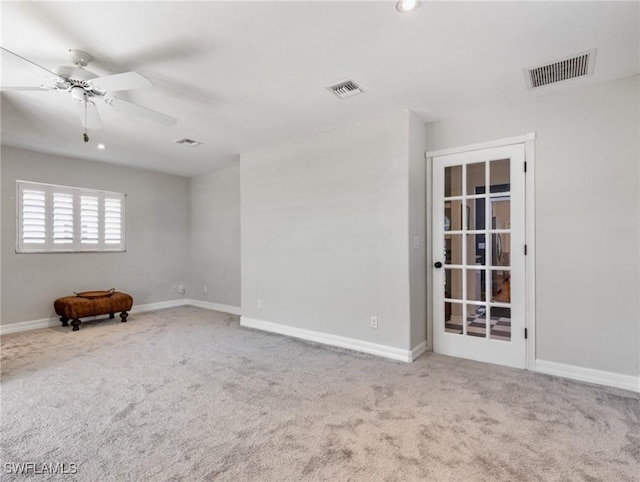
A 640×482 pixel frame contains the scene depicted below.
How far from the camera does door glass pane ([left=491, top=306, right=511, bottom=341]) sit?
315cm

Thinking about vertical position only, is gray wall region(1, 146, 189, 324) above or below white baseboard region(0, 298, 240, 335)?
above

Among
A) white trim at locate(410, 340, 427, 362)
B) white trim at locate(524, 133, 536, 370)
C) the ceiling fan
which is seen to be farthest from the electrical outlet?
the ceiling fan

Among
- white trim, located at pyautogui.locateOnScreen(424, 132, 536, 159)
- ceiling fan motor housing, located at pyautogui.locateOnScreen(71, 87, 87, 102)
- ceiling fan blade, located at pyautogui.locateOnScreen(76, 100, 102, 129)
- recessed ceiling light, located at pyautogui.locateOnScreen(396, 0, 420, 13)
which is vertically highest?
recessed ceiling light, located at pyautogui.locateOnScreen(396, 0, 420, 13)

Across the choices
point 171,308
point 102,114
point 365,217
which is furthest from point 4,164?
point 365,217

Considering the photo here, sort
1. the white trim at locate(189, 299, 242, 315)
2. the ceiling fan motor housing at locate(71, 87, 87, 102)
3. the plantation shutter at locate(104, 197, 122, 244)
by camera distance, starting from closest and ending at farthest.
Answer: the ceiling fan motor housing at locate(71, 87, 87, 102)
the plantation shutter at locate(104, 197, 122, 244)
the white trim at locate(189, 299, 242, 315)

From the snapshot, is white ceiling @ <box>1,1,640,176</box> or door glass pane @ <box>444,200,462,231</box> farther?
door glass pane @ <box>444,200,462,231</box>

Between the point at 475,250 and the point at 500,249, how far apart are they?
227 millimetres

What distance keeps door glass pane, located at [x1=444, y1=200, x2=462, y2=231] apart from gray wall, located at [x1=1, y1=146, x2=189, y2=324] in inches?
198

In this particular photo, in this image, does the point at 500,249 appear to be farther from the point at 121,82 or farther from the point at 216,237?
the point at 216,237

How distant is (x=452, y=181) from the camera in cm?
350

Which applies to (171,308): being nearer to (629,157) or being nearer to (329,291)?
(329,291)

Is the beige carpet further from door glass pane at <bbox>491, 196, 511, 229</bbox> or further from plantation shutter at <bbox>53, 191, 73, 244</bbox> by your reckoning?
plantation shutter at <bbox>53, 191, 73, 244</bbox>

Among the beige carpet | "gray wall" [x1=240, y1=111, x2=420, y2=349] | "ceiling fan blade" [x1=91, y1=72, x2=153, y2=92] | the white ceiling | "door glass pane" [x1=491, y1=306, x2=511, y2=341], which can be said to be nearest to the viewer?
the beige carpet

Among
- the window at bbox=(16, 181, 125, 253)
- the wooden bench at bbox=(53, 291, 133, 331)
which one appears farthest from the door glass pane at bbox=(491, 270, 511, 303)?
the window at bbox=(16, 181, 125, 253)
